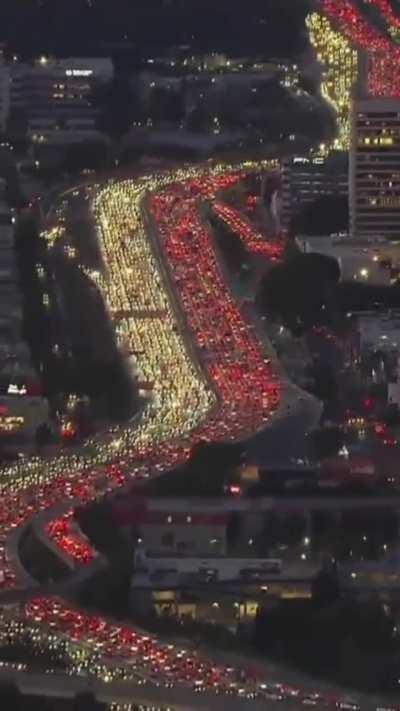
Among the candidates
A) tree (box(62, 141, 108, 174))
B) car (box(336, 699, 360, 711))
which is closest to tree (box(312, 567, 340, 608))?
→ car (box(336, 699, 360, 711))

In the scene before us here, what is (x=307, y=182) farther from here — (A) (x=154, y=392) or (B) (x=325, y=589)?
(B) (x=325, y=589)

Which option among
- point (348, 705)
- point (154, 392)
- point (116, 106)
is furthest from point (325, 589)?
point (116, 106)

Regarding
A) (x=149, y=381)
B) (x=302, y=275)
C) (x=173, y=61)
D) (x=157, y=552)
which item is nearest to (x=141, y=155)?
(x=173, y=61)

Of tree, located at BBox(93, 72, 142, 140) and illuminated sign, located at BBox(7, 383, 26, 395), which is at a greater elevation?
illuminated sign, located at BBox(7, 383, 26, 395)

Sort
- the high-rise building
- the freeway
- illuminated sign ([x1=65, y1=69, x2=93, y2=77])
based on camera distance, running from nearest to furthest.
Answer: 1. the freeway
2. the high-rise building
3. illuminated sign ([x1=65, y1=69, x2=93, y2=77])

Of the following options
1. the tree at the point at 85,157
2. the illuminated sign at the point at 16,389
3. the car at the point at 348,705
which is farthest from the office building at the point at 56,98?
the car at the point at 348,705

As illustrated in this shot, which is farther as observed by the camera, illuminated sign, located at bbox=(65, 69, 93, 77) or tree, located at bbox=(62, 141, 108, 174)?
illuminated sign, located at bbox=(65, 69, 93, 77)

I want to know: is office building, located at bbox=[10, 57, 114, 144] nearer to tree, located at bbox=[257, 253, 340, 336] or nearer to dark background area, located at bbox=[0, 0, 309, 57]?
dark background area, located at bbox=[0, 0, 309, 57]

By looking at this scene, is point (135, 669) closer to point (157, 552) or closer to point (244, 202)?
point (157, 552)
